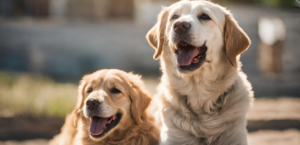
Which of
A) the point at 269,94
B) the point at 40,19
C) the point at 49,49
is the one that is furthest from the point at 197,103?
the point at 40,19

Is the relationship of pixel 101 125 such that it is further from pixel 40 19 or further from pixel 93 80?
pixel 40 19

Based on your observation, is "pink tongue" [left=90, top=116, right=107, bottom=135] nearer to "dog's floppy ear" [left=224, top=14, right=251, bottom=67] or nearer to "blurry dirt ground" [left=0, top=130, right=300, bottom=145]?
"dog's floppy ear" [left=224, top=14, right=251, bottom=67]

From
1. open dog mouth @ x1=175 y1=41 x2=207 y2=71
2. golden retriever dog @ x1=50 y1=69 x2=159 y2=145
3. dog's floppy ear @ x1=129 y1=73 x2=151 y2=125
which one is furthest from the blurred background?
open dog mouth @ x1=175 y1=41 x2=207 y2=71

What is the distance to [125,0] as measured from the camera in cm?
1532

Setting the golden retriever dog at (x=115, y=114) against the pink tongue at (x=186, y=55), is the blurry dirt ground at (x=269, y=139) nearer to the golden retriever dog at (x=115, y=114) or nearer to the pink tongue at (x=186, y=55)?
the golden retriever dog at (x=115, y=114)

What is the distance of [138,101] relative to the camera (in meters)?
3.84

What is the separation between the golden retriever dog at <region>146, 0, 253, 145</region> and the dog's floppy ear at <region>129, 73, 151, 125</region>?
28cm

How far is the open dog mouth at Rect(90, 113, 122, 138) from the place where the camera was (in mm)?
3559

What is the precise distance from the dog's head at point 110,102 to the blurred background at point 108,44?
3.58 meters

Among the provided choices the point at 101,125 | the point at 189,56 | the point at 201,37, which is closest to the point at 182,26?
the point at 201,37

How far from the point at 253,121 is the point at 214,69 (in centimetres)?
316

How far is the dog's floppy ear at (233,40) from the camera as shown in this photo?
3.48 metres

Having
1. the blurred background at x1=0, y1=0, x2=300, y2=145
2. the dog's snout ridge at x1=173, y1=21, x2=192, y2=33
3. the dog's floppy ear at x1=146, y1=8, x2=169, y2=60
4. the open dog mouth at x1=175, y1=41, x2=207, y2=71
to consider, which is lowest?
the open dog mouth at x1=175, y1=41, x2=207, y2=71

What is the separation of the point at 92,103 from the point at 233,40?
1755mm
